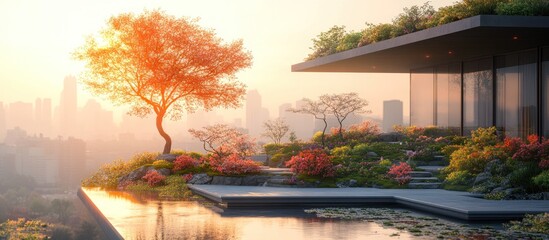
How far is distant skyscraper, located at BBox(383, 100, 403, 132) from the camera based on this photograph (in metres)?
34.7

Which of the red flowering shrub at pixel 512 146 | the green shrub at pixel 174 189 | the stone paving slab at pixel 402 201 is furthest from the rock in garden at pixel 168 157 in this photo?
the red flowering shrub at pixel 512 146

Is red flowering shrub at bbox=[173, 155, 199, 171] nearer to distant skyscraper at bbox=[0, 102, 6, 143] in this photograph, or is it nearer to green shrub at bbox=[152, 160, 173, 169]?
green shrub at bbox=[152, 160, 173, 169]

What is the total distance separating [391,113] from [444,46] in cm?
1321

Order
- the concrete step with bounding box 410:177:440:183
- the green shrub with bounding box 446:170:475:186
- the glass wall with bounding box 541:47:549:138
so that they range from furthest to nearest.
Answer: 1. the glass wall with bounding box 541:47:549:138
2. the concrete step with bounding box 410:177:440:183
3. the green shrub with bounding box 446:170:475:186

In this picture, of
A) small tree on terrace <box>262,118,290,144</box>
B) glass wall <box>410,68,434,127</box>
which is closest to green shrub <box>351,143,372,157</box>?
glass wall <box>410,68,434,127</box>

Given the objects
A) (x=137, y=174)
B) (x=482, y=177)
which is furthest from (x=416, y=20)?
(x=137, y=174)

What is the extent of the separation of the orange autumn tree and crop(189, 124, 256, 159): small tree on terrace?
165 inches

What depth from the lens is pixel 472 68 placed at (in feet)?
87.3

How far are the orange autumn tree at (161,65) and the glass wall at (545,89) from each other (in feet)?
35.2

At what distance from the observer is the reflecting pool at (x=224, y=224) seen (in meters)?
11.4

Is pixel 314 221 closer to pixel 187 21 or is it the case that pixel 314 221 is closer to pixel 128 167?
pixel 128 167

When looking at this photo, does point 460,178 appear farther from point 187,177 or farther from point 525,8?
point 187,177

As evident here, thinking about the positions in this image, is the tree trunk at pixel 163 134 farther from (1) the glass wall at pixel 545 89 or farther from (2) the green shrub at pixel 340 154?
(1) the glass wall at pixel 545 89

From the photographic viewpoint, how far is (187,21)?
27156mm
